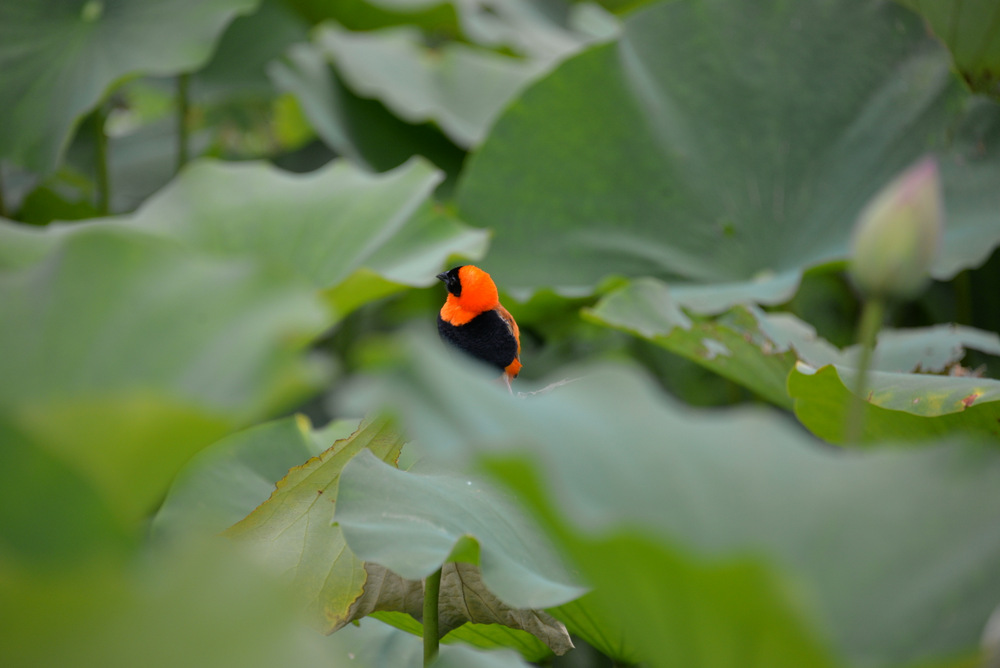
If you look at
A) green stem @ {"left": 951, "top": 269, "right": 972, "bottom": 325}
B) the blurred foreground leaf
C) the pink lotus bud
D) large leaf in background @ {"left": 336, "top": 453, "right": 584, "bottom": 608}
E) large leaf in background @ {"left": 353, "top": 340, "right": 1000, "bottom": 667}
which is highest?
the pink lotus bud

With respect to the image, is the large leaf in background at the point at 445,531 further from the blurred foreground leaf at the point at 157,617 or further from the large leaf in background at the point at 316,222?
the large leaf in background at the point at 316,222

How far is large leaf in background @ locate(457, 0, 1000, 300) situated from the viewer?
1.22 metres

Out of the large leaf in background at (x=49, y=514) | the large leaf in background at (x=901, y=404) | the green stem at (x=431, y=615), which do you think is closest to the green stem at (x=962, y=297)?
the large leaf in background at (x=901, y=404)

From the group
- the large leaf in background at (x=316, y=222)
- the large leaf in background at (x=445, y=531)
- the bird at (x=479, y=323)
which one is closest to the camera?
the large leaf in background at (x=445, y=531)

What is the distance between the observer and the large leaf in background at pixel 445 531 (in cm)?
47

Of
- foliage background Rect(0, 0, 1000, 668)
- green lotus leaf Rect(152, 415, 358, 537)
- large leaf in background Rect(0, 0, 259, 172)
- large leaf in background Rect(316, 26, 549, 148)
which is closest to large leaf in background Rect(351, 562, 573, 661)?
foliage background Rect(0, 0, 1000, 668)

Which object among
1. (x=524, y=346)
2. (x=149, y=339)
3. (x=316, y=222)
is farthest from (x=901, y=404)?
(x=524, y=346)

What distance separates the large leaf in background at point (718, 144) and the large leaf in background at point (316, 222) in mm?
231

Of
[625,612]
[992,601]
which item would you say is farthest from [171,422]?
[992,601]

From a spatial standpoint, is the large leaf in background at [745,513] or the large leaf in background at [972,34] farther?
the large leaf in background at [972,34]

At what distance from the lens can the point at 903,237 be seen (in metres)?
0.28

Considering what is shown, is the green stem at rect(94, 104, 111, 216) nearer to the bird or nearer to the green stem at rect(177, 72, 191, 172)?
the green stem at rect(177, 72, 191, 172)

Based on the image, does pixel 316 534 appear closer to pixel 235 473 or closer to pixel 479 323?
pixel 235 473

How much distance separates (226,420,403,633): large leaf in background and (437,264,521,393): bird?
0.23 metres
